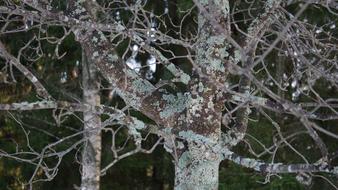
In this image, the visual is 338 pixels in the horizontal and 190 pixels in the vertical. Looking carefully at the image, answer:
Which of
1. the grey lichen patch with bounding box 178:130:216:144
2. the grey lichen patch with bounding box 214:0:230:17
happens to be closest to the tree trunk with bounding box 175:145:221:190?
the grey lichen patch with bounding box 178:130:216:144

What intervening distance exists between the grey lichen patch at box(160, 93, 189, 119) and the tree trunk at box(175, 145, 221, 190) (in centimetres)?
26

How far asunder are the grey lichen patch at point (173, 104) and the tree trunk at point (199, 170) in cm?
26

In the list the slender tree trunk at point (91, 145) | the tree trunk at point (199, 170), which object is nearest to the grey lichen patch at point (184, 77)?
the tree trunk at point (199, 170)

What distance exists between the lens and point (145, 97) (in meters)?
3.57

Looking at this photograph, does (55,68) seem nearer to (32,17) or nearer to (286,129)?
(286,129)

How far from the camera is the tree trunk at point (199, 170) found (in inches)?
139

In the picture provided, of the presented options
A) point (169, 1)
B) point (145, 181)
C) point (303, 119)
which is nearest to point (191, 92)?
point (303, 119)

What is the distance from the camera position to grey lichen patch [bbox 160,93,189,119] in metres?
3.67

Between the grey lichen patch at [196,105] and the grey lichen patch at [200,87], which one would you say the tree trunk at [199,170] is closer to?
the grey lichen patch at [196,105]

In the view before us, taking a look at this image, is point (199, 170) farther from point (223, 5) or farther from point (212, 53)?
point (223, 5)

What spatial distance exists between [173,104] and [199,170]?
0.47 metres

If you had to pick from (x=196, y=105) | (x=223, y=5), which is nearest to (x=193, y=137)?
(x=196, y=105)

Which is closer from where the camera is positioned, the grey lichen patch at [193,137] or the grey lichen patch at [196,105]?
the grey lichen patch at [193,137]

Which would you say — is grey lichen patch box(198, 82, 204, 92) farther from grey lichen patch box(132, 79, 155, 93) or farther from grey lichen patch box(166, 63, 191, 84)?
grey lichen patch box(132, 79, 155, 93)
